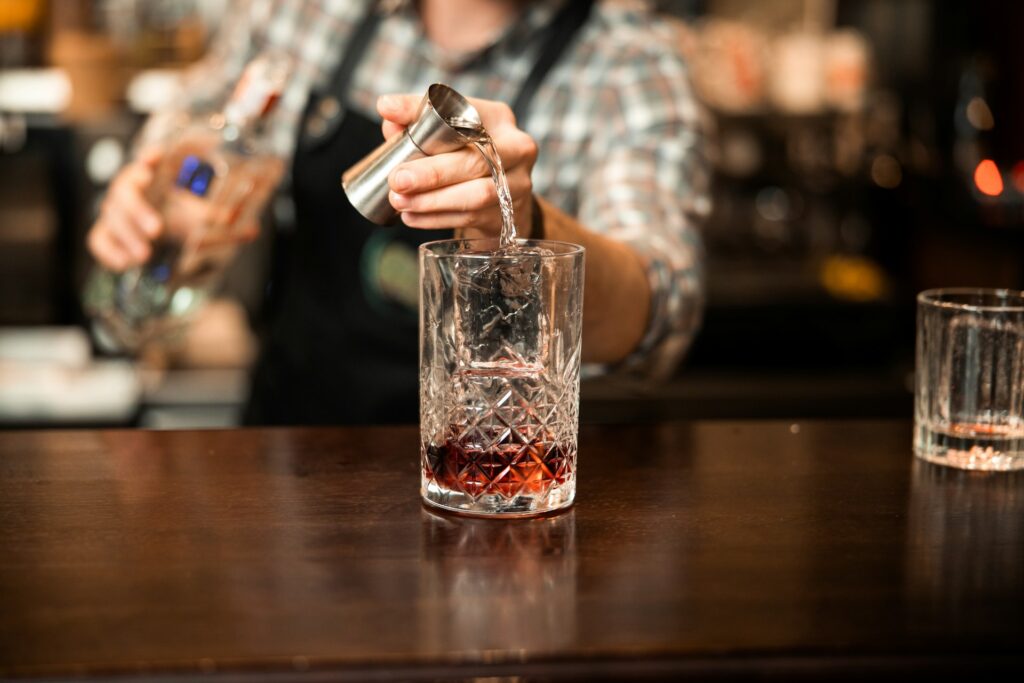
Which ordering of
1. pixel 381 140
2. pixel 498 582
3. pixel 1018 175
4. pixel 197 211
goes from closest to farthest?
1. pixel 498 582
2. pixel 197 211
3. pixel 381 140
4. pixel 1018 175

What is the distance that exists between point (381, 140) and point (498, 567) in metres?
1.04

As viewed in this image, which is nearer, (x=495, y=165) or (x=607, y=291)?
(x=495, y=165)

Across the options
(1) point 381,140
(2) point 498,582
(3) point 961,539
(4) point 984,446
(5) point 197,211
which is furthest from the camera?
(1) point 381,140

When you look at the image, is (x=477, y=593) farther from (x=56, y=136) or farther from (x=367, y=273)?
(x=56, y=136)

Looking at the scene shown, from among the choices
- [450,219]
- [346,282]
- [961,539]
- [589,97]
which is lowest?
[961,539]

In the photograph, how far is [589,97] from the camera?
174 cm

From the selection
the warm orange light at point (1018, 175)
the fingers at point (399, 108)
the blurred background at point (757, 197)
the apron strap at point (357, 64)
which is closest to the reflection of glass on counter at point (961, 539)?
the fingers at point (399, 108)

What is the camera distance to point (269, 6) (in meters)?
1.96

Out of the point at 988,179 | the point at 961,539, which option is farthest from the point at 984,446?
the point at 988,179

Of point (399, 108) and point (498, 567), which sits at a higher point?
point (399, 108)

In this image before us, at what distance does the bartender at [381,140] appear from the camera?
156 centimetres

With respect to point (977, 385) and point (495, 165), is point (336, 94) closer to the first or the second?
point (495, 165)

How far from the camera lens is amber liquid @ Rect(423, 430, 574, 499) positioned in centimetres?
88

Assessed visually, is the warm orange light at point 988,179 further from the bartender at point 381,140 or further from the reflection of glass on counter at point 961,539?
the reflection of glass on counter at point 961,539
